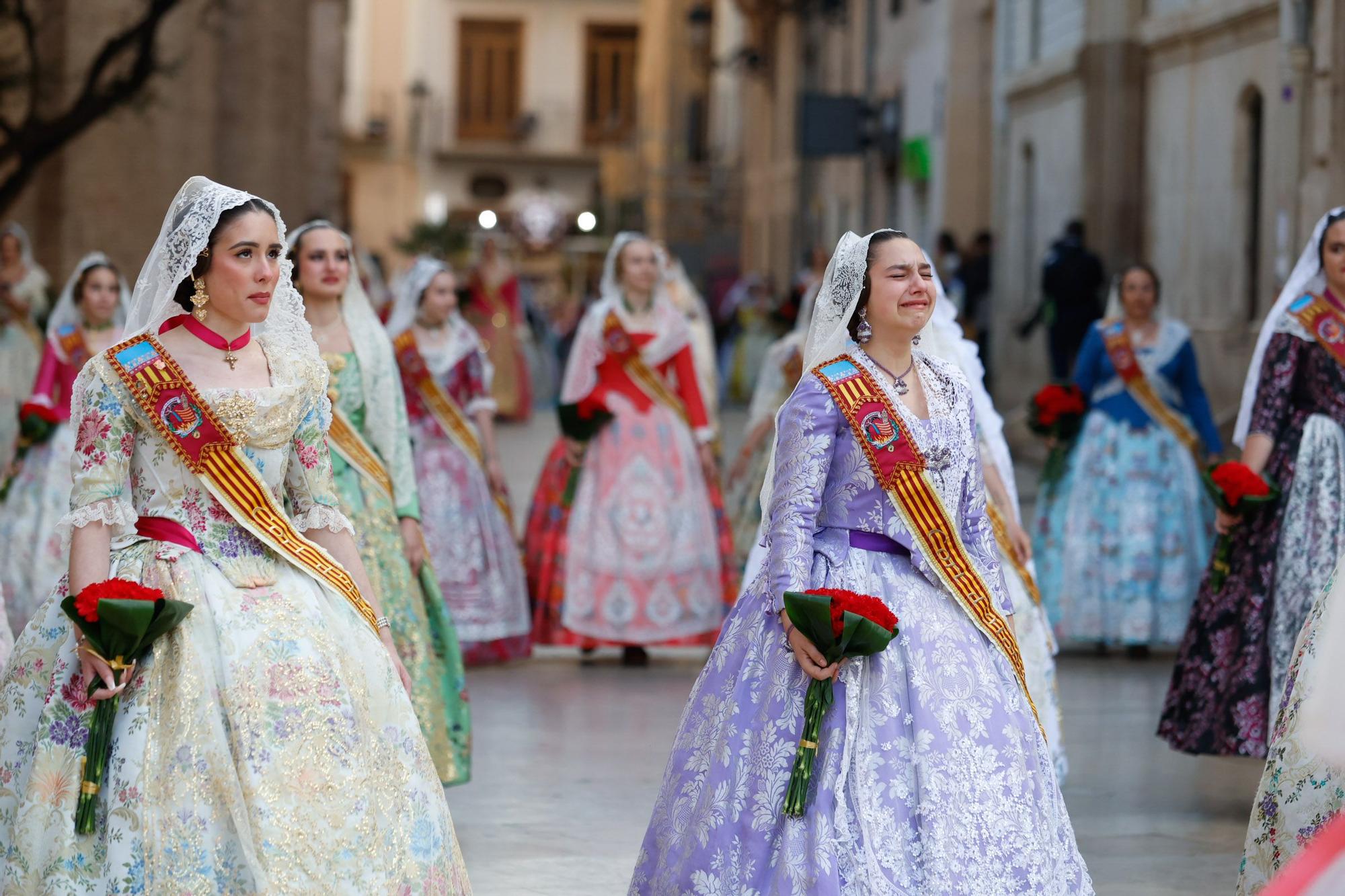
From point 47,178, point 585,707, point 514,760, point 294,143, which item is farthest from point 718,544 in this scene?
point 294,143

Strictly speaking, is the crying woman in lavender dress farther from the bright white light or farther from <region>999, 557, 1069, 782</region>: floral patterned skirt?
the bright white light

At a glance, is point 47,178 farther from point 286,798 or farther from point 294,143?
point 286,798

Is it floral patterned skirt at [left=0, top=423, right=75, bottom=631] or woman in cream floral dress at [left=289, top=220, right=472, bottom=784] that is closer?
woman in cream floral dress at [left=289, top=220, right=472, bottom=784]

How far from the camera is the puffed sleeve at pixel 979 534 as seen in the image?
488 centimetres

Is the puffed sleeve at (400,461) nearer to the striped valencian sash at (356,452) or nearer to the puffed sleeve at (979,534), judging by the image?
the striped valencian sash at (356,452)

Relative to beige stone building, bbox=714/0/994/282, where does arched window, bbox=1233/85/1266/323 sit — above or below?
below

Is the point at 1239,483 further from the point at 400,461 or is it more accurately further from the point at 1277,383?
the point at 400,461

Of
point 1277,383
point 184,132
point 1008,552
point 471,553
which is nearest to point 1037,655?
point 1008,552

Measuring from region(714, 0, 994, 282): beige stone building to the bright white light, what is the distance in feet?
45.9

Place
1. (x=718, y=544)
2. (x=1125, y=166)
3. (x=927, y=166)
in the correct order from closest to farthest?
(x=718, y=544) < (x=1125, y=166) < (x=927, y=166)

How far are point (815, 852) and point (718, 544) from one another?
542 cm

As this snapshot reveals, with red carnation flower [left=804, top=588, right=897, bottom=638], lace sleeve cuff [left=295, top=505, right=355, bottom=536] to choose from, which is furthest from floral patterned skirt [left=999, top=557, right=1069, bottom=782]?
lace sleeve cuff [left=295, top=505, right=355, bottom=536]

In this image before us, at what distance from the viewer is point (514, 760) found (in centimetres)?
749

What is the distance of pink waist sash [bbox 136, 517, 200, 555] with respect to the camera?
4434 mm
